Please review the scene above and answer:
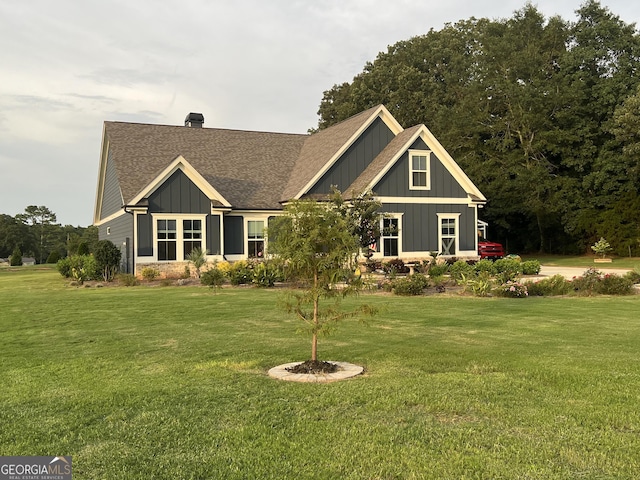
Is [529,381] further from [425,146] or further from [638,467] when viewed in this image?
[425,146]

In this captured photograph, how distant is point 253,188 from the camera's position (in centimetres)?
2716

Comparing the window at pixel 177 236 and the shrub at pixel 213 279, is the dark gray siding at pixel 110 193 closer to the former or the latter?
the window at pixel 177 236

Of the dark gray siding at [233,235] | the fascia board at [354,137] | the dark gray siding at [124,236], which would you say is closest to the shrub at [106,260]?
the dark gray siding at [124,236]

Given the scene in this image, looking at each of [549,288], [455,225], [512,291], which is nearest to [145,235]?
[455,225]

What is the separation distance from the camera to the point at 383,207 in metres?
25.8

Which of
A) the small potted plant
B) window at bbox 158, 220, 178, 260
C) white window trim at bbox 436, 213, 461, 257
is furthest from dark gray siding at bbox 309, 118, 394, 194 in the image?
the small potted plant

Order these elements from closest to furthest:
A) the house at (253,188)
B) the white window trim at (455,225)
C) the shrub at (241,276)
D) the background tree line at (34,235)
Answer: the shrub at (241,276), the house at (253,188), the white window trim at (455,225), the background tree line at (34,235)

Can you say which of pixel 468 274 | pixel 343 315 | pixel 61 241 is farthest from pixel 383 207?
pixel 61 241

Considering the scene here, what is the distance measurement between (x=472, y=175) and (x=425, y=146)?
613 inches

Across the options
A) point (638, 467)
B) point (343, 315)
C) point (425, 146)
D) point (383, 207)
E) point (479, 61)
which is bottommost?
point (638, 467)

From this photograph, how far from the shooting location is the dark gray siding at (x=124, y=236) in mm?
23438

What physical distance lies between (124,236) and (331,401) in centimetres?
2100

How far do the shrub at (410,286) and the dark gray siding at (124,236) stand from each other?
1191 centimetres

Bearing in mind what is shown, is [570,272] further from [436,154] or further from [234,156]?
[234,156]
